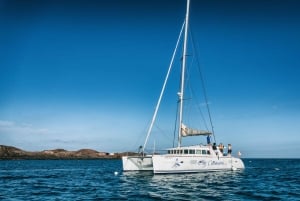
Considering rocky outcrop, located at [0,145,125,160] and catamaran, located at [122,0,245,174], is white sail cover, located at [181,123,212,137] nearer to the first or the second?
catamaran, located at [122,0,245,174]

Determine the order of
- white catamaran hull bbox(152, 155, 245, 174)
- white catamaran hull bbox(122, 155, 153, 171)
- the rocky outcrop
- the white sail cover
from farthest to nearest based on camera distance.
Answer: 1. the rocky outcrop
2. white catamaran hull bbox(122, 155, 153, 171)
3. the white sail cover
4. white catamaran hull bbox(152, 155, 245, 174)

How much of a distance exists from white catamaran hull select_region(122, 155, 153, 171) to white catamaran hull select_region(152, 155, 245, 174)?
3.86m

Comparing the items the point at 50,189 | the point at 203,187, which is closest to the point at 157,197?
the point at 203,187

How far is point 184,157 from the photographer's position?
113 feet

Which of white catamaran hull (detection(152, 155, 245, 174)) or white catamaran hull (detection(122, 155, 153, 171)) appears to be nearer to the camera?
white catamaran hull (detection(152, 155, 245, 174))

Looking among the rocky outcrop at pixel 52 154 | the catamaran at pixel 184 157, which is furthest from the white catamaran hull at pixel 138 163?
the rocky outcrop at pixel 52 154

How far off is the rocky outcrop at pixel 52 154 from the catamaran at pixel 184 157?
353 feet

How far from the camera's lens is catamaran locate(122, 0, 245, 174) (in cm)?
3347

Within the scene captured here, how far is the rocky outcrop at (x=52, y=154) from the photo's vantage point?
135m

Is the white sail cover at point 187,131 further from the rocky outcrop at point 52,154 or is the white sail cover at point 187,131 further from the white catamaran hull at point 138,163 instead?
the rocky outcrop at point 52,154

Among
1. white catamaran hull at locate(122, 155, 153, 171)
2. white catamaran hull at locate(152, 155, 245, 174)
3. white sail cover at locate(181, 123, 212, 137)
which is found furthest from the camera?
white catamaran hull at locate(122, 155, 153, 171)

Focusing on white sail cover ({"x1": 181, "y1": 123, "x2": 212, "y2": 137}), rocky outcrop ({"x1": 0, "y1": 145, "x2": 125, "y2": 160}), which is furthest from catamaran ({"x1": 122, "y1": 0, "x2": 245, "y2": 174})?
rocky outcrop ({"x1": 0, "y1": 145, "x2": 125, "y2": 160})

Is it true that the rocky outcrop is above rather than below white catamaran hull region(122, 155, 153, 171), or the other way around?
above

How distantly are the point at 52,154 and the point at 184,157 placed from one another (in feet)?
457
